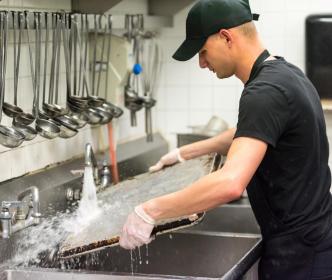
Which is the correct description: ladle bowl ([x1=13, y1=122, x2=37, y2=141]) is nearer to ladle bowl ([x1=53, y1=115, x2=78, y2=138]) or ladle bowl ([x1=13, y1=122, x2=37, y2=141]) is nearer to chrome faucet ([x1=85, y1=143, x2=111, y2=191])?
ladle bowl ([x1=53, y1=115, x2=78, y2=138])

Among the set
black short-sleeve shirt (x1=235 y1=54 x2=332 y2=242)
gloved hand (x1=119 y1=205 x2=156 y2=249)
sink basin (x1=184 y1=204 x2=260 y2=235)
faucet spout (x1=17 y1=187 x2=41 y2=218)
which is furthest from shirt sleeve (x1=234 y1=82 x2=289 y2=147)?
sink basin (x1=184 y1=204 x2=260 y2=235)

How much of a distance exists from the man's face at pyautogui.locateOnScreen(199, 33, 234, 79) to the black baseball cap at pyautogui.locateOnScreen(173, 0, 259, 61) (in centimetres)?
2

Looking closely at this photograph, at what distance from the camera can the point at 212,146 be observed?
8.77 ft

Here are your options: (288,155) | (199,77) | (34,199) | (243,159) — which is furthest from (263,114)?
(199,77)

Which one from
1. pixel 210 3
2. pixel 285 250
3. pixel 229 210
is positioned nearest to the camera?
pixel 210 3

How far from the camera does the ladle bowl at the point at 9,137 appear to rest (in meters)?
2.17

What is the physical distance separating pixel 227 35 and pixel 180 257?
0.88 meters

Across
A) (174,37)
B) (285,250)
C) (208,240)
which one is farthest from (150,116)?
(285,250)

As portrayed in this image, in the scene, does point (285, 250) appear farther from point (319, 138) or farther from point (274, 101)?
point (274, 101)

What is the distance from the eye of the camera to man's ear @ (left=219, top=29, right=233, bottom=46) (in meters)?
2.03

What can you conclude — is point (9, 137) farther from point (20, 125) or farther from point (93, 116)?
point (93, 116)

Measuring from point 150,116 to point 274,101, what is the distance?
1541mm

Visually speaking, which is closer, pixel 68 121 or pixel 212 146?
pixel 68 121

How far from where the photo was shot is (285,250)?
221 centimetres
